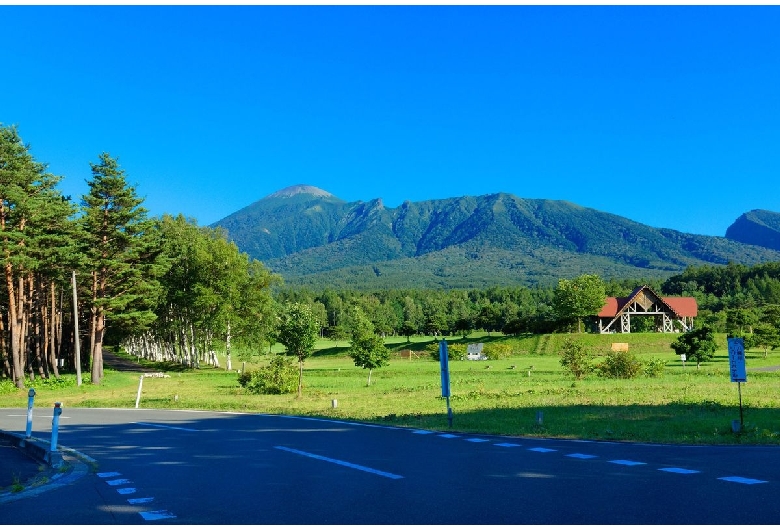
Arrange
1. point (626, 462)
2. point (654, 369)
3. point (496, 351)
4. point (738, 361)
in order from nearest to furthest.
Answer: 1. point (626, 462)
2. point (738, 361)
3. point (654, 369)
4. point (496, 351)

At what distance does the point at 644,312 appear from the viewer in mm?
85500

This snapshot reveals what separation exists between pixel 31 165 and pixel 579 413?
3639 cm

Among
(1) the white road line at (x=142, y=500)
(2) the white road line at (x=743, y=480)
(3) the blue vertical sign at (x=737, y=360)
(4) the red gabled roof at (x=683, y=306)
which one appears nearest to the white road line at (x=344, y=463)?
(1) the white road line at (x=142, y=500)

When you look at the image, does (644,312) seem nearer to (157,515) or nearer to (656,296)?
(656,296)

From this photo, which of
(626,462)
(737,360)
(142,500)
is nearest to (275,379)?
(737,360)

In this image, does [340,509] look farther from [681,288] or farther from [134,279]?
[681,288]

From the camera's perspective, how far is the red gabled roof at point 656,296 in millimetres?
85375

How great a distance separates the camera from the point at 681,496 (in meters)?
7.37

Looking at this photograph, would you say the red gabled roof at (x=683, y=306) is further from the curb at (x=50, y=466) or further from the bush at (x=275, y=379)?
the curb at (x=50, y=466)

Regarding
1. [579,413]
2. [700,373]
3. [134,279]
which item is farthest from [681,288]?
[579,413]

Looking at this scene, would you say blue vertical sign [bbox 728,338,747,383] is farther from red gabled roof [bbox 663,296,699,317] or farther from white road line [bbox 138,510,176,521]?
red gabled roof [bbox 663,296,699,317]

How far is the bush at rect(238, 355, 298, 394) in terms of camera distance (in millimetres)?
32844

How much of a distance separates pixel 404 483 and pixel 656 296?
8404cm

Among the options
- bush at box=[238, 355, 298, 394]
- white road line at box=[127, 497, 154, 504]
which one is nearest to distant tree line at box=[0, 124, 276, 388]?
bush at box=[238, 355, 298, 394]
